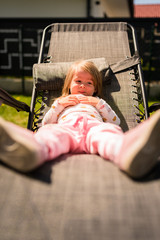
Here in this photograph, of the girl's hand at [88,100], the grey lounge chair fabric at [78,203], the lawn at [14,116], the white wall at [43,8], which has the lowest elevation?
the lawn at [14,116]

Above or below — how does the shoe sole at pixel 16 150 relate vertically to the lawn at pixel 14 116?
above

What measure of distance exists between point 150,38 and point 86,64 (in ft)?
14.0

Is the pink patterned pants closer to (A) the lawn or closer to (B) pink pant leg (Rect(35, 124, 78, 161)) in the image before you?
(B) pink pant leg (Rect(35, 124, 78, 161))

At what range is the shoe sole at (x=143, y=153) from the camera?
1.29 meters

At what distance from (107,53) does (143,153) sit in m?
2.26

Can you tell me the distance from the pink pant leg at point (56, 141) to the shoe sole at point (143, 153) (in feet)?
1.29

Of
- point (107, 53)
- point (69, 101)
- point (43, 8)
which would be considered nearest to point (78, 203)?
point (69, 101)

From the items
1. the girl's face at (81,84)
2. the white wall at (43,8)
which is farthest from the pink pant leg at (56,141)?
the white wall at (43,8)

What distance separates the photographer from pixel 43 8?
8781 millimetres

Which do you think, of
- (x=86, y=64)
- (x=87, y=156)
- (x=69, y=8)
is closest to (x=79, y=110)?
(x=86, y=64)

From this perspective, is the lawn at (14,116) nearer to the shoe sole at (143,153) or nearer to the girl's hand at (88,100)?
the girl's hand at (88,100)

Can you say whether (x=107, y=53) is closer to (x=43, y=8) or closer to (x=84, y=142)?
(x=84, y=142)

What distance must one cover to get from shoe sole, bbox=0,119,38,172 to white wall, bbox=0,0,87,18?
8006 millimetres

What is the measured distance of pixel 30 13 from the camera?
8.88 meters
